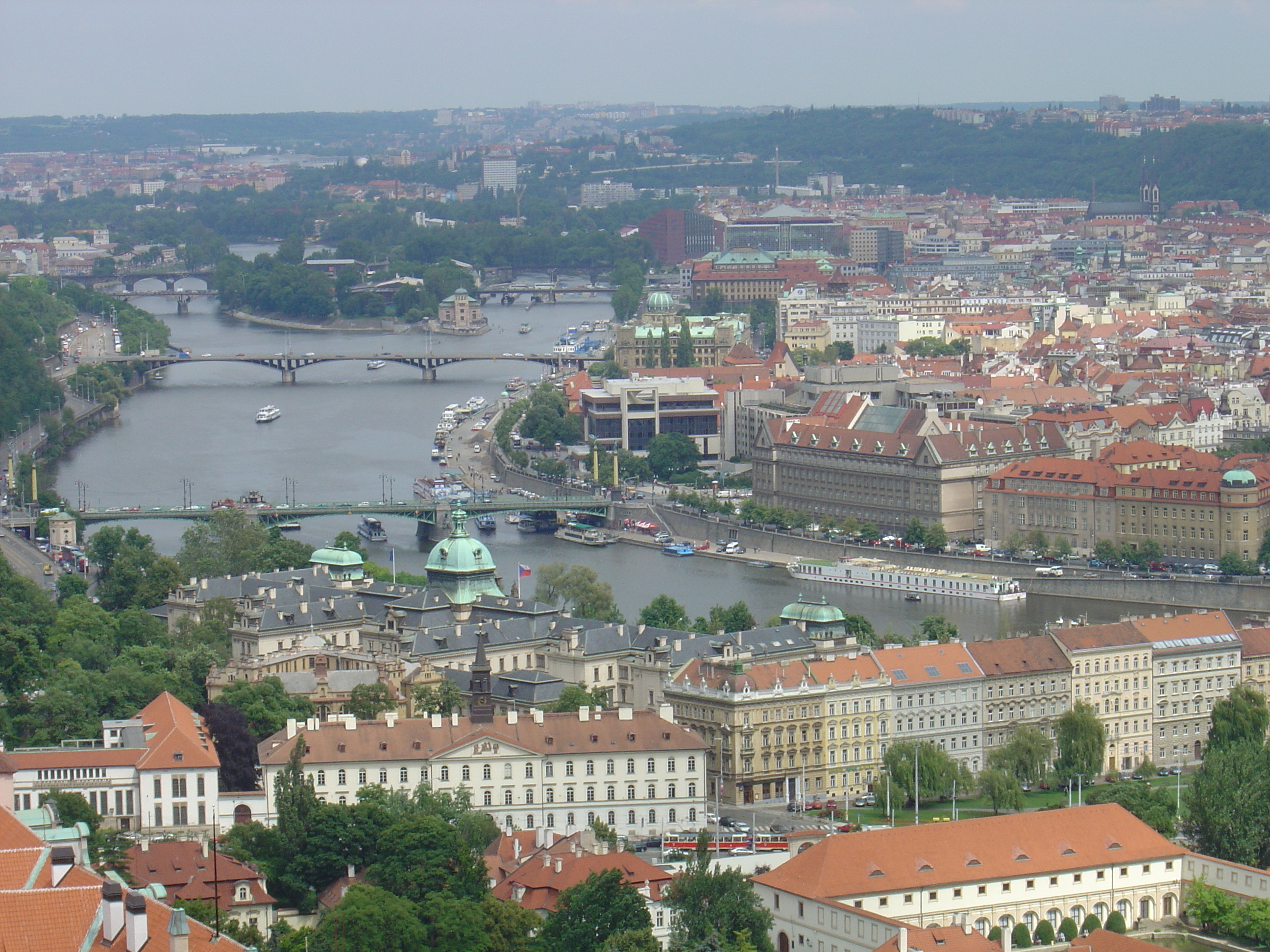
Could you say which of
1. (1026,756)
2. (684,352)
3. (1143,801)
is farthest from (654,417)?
(1143,801)

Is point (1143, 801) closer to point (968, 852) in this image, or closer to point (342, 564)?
point (968, 852)

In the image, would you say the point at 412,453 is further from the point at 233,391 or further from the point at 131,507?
the point at 233,391

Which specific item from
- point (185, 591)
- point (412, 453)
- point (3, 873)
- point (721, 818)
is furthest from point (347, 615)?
point (412, 453)

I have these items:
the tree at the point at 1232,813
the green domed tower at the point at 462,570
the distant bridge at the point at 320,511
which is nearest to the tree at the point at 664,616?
the green domed tower at the point at 462,570

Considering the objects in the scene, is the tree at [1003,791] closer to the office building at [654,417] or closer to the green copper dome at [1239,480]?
the green copper dome at [1239,480]

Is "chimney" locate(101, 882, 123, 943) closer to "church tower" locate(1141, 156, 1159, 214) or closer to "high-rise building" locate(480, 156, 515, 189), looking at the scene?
"church tower" locate(1141, 156, 1159, 214)

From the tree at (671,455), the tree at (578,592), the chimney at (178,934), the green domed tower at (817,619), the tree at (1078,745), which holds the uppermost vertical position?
the chimney at (178,934)
